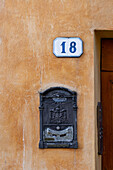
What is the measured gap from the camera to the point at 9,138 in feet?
13.7

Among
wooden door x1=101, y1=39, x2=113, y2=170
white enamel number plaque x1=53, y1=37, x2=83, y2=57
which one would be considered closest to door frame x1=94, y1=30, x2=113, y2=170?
wooden door x1=101, y1=39, x2=113, y2=170

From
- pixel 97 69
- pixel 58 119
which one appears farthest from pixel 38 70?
pixel 97 69

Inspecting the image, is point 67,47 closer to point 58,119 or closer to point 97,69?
point 97,69

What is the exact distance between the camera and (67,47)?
418cm

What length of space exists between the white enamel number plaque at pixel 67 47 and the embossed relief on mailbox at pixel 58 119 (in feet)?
1.45

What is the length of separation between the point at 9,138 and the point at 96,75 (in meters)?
1.38

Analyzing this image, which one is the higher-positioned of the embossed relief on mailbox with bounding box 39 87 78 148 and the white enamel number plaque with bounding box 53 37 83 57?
the white enamel number plaque with bounding box 53 37 83 57

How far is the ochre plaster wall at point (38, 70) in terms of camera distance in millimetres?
4145

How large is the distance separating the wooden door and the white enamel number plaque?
24.7 inches

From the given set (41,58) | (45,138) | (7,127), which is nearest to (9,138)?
(7,127)

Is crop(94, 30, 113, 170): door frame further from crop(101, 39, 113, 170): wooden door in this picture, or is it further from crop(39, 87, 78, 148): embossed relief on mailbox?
crop(39, 87, 78, 148): embossed relief on mailbox

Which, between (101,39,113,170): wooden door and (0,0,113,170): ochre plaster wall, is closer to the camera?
(0,0,113,170): ochre plaster wall

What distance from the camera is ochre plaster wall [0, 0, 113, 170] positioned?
13.6 feet

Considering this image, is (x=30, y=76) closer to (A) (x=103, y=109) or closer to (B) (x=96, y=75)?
(B) (x=96, y=75)
